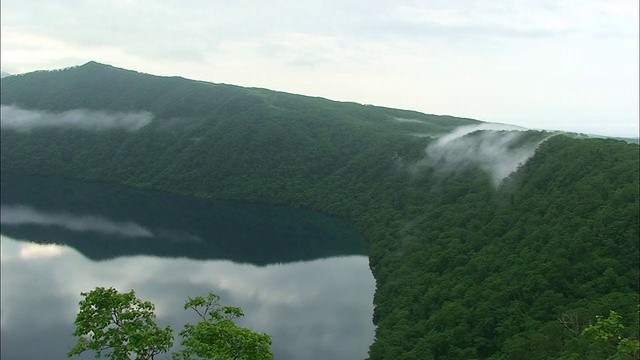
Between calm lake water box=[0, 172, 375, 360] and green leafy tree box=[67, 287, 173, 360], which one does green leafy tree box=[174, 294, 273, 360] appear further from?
calm lake water box=[0, 172, 375, 360]

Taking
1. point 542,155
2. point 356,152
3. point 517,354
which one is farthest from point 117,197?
point 517,354

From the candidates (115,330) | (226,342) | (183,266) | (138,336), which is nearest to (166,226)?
(183,266)

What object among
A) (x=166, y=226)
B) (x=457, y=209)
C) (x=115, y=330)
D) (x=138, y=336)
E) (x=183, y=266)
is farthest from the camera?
(x=166, y=226)

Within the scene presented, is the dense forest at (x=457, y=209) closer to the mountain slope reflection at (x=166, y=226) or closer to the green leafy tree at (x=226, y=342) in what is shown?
the mountain slope reflection at (x=166, y=226)

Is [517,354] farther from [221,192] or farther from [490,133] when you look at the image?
[221,192]

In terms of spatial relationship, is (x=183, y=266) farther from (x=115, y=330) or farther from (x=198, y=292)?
(x=115, y=330)

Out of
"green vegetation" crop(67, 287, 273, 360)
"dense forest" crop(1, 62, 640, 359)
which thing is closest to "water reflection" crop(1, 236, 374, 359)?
"dense forest" crop(1, 62, 640, 359)

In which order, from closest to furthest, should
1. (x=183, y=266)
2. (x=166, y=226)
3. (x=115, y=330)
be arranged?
(x=115, y=330), (x=183, y=266), (x=166, y=226)

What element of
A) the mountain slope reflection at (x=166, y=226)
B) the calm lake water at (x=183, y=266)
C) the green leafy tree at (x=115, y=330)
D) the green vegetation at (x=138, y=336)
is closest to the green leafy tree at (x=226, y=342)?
the green vegetation at (x=138, y=336)
